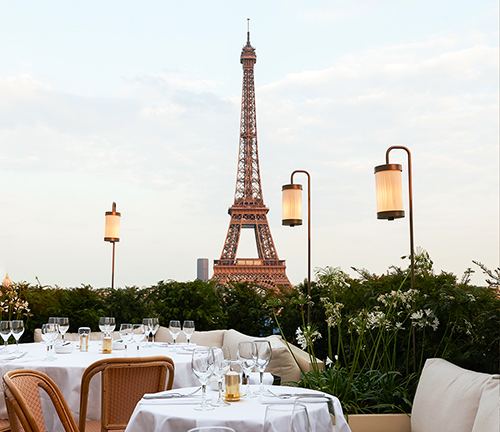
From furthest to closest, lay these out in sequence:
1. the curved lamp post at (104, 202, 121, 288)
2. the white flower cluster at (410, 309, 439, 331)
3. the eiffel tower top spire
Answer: the eiffel tower top spire
the curved lamp post at (104, 202, 121, 288)
the white flower cluster at (410, 309, 439, 331)

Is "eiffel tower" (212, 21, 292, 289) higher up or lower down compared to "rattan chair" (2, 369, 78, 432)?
higher up

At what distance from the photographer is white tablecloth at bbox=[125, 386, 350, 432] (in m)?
1.47

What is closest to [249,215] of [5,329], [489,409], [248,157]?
[248,157]

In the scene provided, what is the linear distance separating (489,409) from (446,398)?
35 cm

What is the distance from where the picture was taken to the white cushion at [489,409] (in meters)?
1.72

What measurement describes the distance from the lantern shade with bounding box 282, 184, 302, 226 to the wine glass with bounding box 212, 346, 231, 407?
2.92m

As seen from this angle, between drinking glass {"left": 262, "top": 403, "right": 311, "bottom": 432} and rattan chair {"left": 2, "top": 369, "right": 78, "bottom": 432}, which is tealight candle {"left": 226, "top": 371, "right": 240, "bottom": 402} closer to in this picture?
rattan chair {"left": 2, "top": 369, "right": 78, "bottom": 432}

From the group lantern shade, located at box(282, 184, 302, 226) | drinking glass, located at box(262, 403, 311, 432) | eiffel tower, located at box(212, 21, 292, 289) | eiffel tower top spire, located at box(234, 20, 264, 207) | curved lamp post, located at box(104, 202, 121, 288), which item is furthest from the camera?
eiffel tower top spire, located at box(234, 20, 264, 207)

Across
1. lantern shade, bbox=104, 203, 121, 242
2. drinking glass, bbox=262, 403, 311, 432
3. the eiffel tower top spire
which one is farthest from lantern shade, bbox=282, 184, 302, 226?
the eiffel tower top spire

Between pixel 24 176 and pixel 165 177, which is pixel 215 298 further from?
pixel 165 177

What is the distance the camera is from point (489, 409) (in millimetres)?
1783

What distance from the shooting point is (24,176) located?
8.38 metres

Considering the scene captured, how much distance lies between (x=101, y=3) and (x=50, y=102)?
2137 mm

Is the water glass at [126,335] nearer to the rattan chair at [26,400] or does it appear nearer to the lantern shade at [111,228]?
the rattan chair at [26,400]
